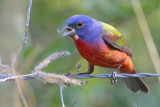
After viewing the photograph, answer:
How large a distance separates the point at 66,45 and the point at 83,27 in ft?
2.75

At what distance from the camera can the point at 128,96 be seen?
630cm

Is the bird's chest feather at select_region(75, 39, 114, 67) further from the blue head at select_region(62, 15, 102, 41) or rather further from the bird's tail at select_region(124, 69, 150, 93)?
the bird's tail at select_region(124, 69, 150, 93)

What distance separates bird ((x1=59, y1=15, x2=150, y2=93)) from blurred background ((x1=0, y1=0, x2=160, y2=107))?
59 centimetres

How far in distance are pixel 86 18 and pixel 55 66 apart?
107cm

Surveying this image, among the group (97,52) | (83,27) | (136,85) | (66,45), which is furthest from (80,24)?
(136,85)

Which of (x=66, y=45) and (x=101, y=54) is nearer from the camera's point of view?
(x=101, y=54)

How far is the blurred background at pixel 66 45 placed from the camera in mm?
5109

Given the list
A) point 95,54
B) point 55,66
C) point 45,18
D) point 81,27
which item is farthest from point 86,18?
point 45,18

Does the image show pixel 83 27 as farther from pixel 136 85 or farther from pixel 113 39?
pixel 136 85

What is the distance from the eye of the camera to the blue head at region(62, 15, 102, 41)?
4161 millimetres

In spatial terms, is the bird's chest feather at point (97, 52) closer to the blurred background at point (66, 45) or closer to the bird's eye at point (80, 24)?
the bird's eye at point (80, 24)

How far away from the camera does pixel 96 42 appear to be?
14.4ft

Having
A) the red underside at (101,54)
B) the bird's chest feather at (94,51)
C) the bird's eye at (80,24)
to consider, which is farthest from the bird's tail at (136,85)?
the bird's eye at (80,24)

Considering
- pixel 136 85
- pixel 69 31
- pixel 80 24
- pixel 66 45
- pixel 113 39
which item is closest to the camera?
pixel 69 31
